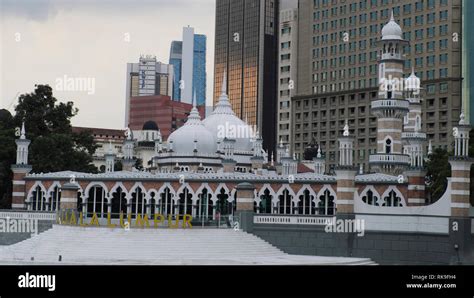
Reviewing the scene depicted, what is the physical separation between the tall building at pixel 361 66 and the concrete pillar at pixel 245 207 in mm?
76225

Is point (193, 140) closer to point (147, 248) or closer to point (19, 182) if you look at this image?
point (19, 182)

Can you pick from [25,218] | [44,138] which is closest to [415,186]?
[25,218]

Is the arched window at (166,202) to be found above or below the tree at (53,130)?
below

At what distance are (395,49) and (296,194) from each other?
18.2 m

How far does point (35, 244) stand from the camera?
5466 centimetres

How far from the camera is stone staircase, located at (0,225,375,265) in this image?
166ft

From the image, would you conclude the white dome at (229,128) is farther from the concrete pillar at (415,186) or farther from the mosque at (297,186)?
the concrete pillar at (415,186)

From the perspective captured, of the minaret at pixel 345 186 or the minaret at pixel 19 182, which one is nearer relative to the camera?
the minaret at pixel 345 186

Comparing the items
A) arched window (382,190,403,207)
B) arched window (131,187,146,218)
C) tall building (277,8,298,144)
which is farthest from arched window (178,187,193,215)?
tall building (277,8,298,144)

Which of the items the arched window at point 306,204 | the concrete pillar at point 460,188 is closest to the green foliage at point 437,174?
the arched window at point 306,204

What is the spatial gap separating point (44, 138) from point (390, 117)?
32.1 metres

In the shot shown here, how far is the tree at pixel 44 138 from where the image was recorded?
276 feet

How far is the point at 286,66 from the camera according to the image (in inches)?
6535
